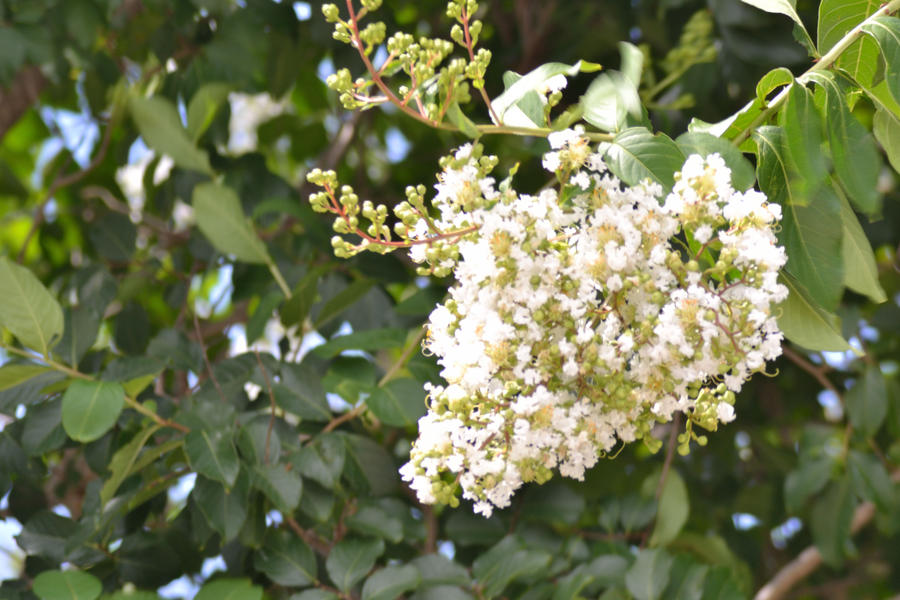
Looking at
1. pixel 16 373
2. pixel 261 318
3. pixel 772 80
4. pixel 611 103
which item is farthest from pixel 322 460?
pixel 772 80

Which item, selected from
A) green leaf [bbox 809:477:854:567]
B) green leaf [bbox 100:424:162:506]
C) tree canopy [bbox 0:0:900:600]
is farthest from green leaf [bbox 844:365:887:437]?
green leaf [bbox 100:424:162:506]

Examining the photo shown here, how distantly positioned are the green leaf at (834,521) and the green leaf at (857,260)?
103 centimetres

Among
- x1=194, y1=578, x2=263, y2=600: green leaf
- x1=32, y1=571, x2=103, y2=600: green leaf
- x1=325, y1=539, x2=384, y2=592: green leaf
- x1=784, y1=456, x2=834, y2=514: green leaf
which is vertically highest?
x1=32, y1=571, x2=103, y2=600: green leaf

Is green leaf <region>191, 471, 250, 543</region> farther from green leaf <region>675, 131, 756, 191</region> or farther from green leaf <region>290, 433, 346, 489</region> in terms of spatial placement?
green leaf <region>675, 131, 756, 191</region>

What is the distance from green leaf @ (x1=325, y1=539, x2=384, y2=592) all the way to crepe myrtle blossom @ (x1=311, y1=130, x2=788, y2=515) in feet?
1.80

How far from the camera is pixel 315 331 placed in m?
1.54

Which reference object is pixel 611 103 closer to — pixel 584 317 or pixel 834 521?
pixel 584 317

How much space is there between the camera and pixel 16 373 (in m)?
1.18

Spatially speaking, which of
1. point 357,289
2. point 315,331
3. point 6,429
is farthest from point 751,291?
point 6,429

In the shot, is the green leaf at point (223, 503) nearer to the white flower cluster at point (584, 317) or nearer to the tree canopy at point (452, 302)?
the tree canopy at point (452, 302)

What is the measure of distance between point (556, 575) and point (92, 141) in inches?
65.0

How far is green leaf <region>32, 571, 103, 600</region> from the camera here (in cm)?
112

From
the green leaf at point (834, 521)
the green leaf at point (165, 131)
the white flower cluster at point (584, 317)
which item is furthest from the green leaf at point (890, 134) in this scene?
the green leaf at point (165, 131)

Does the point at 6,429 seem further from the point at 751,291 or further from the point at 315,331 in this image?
the point at 751,291
